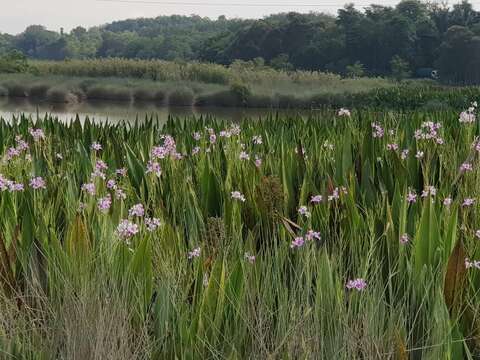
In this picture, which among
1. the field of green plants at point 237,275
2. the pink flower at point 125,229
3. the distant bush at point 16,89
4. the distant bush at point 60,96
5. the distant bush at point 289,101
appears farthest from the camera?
the distant bush at point 16,89

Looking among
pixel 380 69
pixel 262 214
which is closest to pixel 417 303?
pixel 262 214

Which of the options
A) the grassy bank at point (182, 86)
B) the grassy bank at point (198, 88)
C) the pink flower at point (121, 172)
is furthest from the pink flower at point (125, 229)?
the grassy bank at point (182, 86)

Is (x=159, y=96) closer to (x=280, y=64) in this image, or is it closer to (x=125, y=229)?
(x=125, y=229)

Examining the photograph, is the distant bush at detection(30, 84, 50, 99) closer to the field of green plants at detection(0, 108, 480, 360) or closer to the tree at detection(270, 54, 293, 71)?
the field of green plants at detection(0, 108, 480, 360)

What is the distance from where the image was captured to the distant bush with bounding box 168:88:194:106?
28.6m

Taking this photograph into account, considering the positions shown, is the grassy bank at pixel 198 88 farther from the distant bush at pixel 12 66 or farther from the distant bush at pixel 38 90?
the distant bush at pixel 12 66

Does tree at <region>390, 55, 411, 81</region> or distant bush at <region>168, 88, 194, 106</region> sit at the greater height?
tree at <region>390, 55, 411, 81</region>

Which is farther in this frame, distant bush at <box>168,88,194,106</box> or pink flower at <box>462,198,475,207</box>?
distant bush at <box>168,88,194,106</box>

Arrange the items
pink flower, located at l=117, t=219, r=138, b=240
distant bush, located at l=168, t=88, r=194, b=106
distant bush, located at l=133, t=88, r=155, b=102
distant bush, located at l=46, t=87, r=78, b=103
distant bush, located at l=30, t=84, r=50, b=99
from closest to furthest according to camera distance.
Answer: pink flower, located at l=117, t=219, r=138, b=240, distant bush, located at l=46, t=87, r=78, b=103, distant bush, located at l=168, t=88, r=194, b=106, distant bush, located at l=30, t=84, r=50, b=99, distant bush, located at l=133, t=88, r=155, b=102

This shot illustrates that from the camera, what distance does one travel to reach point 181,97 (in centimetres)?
2869

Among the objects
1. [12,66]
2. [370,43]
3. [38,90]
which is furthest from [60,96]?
[370,43]

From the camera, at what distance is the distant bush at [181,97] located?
28.6 metres

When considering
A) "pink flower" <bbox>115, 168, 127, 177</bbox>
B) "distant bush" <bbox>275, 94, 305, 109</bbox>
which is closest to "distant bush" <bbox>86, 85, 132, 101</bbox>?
"distant bush" <bbox>275, 94, 305, 109</bbox>

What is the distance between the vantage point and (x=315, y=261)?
7.29ft
